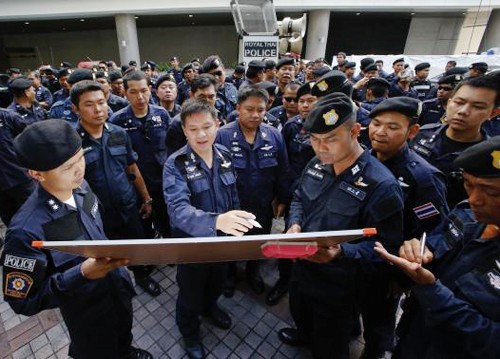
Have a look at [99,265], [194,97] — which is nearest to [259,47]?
[194,97]

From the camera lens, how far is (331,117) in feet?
5.65

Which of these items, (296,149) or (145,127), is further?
(145,127)

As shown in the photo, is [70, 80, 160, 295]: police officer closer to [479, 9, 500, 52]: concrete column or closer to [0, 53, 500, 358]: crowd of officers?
[0, 53, 500, 358]: crowd of officers

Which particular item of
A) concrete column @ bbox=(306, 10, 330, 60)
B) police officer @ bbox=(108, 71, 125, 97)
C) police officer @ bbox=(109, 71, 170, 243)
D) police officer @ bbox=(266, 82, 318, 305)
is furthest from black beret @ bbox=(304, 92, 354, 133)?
concrete column @ bbox=(306, 10, 330, 60)

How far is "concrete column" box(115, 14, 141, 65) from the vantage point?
58.6ft

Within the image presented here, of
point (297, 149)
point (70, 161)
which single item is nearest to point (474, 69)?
point (297, 149)

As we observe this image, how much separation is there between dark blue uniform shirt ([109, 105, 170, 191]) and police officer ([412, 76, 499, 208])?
298cm

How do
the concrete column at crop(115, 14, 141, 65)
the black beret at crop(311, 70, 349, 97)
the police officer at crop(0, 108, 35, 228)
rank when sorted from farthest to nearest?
the concrete column at crop(115, 14, 141, 65), the police officer at crop(0, 108, 35, 228), the black beret at crop(311, 70, 349, 97)

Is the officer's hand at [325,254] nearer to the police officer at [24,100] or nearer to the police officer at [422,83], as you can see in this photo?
the police officer at [24,100]

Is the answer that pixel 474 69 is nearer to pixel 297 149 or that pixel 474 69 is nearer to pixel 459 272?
pixel 297 149

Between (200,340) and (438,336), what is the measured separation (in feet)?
6.42

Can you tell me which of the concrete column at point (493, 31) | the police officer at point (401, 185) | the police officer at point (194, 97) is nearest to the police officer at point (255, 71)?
the police officer at point (194, 97)

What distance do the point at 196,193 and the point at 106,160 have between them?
1.20 m

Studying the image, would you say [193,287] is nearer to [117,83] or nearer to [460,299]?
[460,299]
